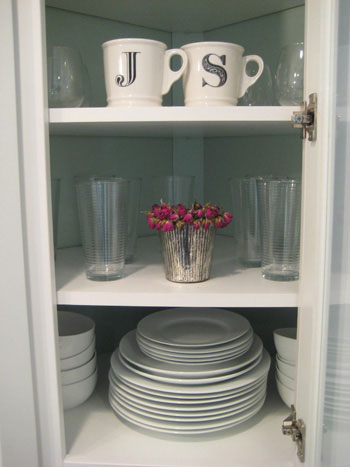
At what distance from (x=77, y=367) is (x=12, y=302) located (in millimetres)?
269

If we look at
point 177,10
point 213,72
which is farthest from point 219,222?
point 177,10

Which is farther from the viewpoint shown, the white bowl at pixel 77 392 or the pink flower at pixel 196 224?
the white bowl at pixel 77 392

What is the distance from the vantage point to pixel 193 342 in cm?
92

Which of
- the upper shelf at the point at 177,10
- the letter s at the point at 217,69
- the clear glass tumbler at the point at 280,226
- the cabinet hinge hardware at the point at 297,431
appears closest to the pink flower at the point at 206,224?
the clear glass tumbler at the point at 280,226

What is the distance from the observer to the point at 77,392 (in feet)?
3.08

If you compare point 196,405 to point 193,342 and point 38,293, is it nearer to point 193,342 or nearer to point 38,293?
point 193,342

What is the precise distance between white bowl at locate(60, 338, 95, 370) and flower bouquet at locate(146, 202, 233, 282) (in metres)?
0.25

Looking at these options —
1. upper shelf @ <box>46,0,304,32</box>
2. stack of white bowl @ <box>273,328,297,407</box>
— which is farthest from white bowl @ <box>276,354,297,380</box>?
upper shelf @ <box>46,0,304,32</box>

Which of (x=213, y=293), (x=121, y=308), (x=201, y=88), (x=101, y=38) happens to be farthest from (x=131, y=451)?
(x=101, y=38)

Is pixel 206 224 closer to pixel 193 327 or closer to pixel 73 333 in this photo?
pixel 193 327

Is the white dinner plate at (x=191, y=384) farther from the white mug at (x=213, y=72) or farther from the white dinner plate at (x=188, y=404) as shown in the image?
the white mug at (x=213, y=72)

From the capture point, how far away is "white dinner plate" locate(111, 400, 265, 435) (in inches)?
33.2

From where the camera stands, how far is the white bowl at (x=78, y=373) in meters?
0.91

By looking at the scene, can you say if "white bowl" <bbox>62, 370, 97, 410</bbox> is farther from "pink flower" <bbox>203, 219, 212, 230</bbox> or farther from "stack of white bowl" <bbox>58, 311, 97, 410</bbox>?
"pink flower" <bbox>203, 219, 212, 230</bbox>
